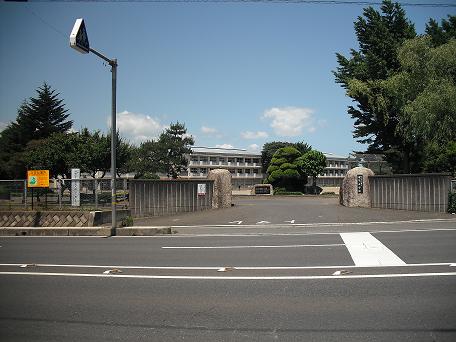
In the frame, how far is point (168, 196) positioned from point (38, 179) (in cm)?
659

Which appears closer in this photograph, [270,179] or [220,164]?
[270,179]

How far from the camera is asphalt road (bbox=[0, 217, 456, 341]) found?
4.95 meters

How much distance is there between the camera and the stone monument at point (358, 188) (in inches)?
932

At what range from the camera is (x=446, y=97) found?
1011 inches

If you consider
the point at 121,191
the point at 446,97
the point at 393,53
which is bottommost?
the point at 121,191

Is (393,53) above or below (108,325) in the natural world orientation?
above

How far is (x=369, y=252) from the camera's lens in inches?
388

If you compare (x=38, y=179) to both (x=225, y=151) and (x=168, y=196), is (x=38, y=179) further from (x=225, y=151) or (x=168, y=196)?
(x=225, y=151)

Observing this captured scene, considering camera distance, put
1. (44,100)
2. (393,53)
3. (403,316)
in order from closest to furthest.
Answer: (403,316) → (393,53) → (44,100)

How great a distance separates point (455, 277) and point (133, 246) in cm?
878

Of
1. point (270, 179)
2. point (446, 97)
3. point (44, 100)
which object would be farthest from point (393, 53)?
point (44, 100)

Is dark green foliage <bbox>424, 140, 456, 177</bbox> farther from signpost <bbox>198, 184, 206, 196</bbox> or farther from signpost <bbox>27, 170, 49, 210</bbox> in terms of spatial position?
signpost <bbox>27, 170, 49, 210</bbox>

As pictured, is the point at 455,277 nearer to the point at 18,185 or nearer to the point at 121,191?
the point at 121,191

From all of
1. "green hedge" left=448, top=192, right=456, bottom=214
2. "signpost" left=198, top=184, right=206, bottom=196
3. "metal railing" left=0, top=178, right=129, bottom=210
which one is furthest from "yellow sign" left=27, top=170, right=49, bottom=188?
"green hedge" left=448, top=192, right=456, bottom=214
